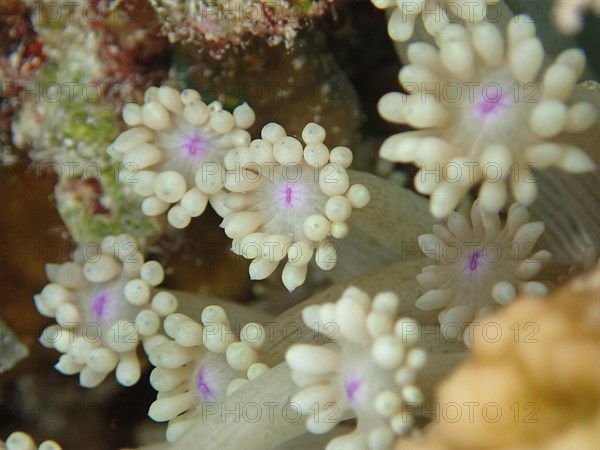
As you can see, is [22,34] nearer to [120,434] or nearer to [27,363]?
[27,363]

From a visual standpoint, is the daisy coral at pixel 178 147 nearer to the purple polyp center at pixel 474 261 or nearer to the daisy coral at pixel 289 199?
the daisy coral at pixel 289 199

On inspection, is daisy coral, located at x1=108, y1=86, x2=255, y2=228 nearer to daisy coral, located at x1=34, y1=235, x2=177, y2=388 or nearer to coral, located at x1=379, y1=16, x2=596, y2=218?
daisy coral, located at x1=34, y1=235, x2=177, y2=388

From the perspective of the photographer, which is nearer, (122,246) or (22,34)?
(122,246)

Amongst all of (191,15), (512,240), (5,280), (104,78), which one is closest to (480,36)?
(512,240)

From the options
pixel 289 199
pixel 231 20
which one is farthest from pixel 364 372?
pixel 231 20

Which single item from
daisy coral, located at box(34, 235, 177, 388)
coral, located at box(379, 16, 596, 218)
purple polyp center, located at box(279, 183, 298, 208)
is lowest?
daisy coral, located at box(34, 235, 177, 388)

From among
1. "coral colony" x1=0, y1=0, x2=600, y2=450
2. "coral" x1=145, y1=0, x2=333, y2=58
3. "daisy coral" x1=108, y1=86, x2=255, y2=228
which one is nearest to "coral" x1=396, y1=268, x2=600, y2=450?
"coral colony" x1=0, y1=0, x2=600, y2=450

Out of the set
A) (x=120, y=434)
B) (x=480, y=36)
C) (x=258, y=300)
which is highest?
(x=480, y=36)
